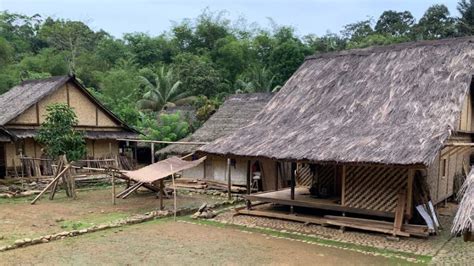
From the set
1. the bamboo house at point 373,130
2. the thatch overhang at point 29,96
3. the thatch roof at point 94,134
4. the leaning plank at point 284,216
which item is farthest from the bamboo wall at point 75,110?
the leaning plank at point 284,216

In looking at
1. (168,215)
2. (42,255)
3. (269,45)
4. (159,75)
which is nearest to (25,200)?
(168,215)

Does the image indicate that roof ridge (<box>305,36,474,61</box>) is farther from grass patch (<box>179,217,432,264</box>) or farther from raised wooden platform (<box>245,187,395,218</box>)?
grass patch (<box>179,217,432,264</box>)

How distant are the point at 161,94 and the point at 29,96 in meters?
13.9

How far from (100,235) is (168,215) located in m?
2.63

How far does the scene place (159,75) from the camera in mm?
34750

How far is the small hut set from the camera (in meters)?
18.3

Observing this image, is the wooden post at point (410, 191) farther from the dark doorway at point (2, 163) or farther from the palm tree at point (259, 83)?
the palm tree at point (259, 83)

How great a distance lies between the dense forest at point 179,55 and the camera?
3356cm

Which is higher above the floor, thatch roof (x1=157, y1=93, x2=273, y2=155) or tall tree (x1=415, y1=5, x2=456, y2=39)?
tall tree (x1=415, y1=5, x2=456, y2=39)

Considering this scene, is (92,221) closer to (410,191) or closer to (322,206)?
(322,206)

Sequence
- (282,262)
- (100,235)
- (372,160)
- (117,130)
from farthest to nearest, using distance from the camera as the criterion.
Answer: (117,130), (100,235), (372,160), (282,262)

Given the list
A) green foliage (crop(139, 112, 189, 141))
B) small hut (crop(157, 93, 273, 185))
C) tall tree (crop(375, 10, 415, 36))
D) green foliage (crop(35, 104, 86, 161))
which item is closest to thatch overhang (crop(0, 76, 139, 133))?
green foliage (crop(139, 112, 189, 141))

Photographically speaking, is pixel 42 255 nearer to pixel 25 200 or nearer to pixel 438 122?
pixel 25 200

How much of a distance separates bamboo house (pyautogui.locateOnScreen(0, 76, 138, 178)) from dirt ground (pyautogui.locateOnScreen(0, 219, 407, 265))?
9.98 metres
